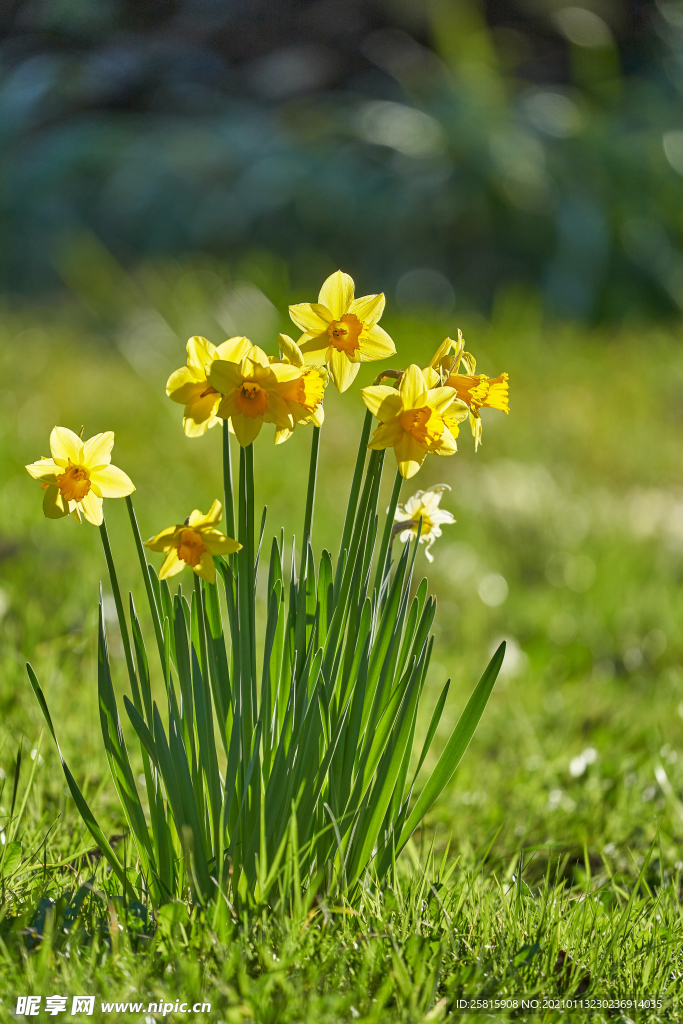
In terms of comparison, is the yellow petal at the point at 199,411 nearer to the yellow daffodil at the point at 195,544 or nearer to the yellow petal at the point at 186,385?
the yellow petal at the point at 186,385

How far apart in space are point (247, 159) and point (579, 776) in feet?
24.2

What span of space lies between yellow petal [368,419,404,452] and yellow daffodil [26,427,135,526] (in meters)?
0.31

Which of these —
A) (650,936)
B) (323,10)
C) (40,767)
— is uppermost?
(323,10)

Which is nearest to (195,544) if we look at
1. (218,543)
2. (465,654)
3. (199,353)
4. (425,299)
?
(218,543)

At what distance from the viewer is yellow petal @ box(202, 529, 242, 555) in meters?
0.96

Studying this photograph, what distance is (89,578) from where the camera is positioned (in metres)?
2.36

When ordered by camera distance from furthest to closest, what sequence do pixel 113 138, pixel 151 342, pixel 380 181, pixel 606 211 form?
pixel 113 138
pixel 380 181
pixel 606 211
pixel 151 342

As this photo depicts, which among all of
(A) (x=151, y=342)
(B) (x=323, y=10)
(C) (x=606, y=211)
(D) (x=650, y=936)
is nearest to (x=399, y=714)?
(D) (x=650, y=936)

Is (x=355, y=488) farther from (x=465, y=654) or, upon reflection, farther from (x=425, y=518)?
(x=465, y=654)

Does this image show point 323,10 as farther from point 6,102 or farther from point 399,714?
point 399,714

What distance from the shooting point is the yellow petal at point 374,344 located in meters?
0.99

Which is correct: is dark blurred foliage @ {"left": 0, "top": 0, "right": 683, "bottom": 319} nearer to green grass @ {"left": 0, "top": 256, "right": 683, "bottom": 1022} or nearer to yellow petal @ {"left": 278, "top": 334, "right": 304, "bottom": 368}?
green grass @ {"left": 0, "top": 256, "right": 683, "bottom": 1022}

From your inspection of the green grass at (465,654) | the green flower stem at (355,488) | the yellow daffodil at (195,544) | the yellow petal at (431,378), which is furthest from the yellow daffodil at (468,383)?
the green grass at (465,654)

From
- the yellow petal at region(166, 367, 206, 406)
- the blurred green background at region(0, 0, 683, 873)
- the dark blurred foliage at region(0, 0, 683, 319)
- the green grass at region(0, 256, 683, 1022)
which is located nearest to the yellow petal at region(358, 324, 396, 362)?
the yellow petal at region(166, 367, 206, 406)
